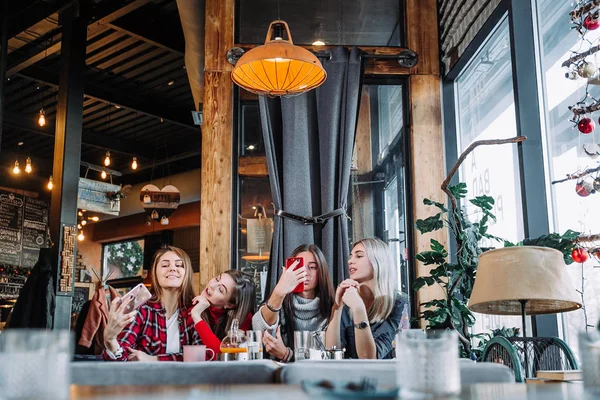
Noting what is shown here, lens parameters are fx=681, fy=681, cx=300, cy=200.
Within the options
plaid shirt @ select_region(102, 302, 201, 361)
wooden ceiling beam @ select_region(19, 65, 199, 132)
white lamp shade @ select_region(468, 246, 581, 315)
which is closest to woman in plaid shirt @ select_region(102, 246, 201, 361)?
plaid shirt @ select_region(102, 302, 201, 361)

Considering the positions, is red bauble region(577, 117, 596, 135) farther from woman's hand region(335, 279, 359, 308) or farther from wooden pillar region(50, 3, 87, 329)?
wooden pillar region(50, 3, 87, 329)

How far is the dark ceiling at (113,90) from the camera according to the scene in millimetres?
7953

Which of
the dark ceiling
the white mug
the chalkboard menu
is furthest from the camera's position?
the chalkboard menu

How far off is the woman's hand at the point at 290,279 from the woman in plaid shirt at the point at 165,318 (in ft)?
1.77

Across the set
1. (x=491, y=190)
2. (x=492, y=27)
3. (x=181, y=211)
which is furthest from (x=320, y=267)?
(x=181, y=211)

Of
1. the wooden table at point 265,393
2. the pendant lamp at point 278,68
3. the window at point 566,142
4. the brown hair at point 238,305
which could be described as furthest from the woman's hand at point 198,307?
the wooden table at point 265,393

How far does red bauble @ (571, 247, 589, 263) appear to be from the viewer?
3022 mm

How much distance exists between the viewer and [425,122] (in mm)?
5477

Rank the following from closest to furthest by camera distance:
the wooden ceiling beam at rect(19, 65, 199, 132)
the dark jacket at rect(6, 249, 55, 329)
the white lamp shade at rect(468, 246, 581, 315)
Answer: the white lamp shade at rect(468, 246, 581, 315) → the dark jacket at rect(6, 249, 55, 329) → the wooden ceiling beam at rect(19, 65, 199, 132)

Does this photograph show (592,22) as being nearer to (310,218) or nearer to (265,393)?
(265,393)

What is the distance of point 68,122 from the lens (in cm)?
669

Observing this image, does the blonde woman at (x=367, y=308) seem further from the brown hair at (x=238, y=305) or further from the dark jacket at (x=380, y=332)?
the brown hair at (x=238, y=305)

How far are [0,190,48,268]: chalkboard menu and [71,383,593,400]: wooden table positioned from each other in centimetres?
1213

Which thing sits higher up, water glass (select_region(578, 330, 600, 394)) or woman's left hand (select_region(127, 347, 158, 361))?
water glass (select_region(578, 330, 600, 394))
